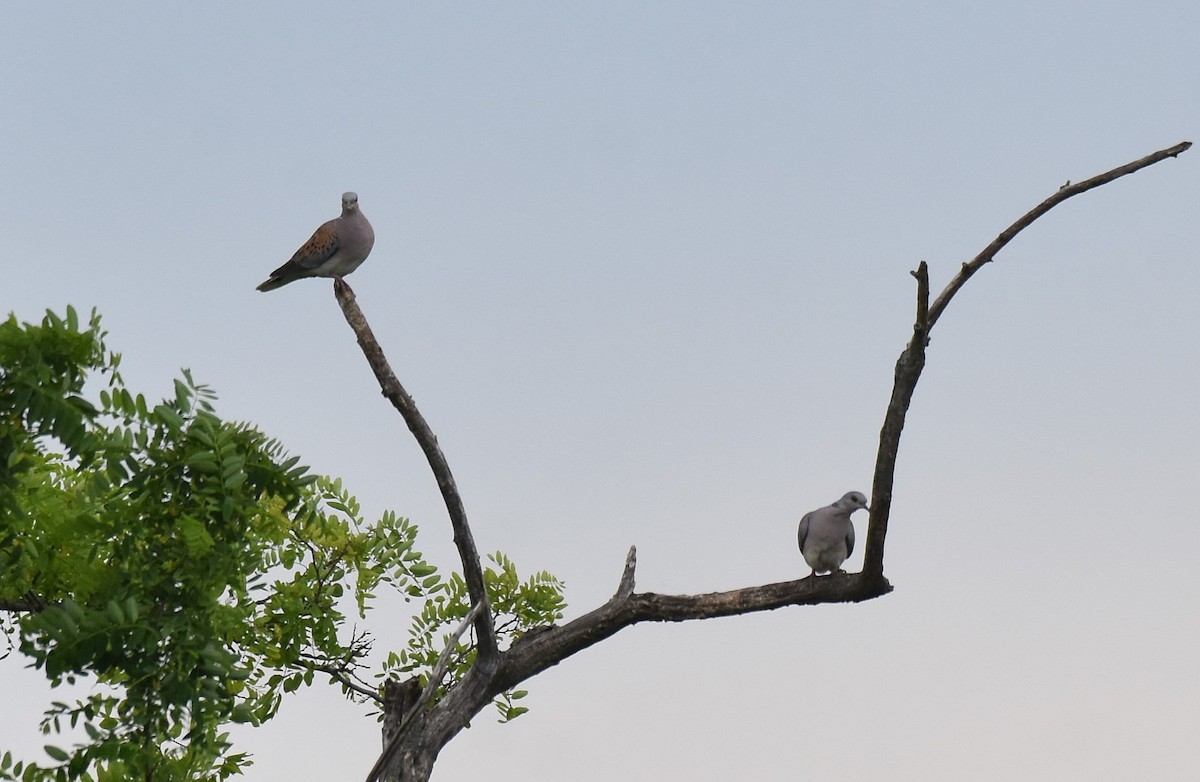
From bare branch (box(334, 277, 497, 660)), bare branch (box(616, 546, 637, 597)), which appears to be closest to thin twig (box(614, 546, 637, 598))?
bare branch (box(616, 546, 637, 597))

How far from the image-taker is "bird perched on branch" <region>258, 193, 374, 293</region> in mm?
10961

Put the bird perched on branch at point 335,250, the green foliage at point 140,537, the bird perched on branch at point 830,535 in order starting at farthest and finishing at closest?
1. the bird perched on branch at point 335,250
2. the bird perched on branch at point 830,535
3. the green foliage at point 140,537

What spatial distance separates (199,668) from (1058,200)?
6250mm

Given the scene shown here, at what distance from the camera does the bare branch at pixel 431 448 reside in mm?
9133

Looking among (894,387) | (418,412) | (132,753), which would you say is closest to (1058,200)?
(894,387)

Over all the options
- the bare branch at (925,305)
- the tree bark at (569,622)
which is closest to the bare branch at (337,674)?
the tree bark at (569,622)

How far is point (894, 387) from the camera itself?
8328 mm

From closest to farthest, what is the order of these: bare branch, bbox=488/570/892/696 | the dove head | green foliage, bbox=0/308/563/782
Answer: green foliage, bbox=0/308/563/782, bare branch, bbox=488/570/892/696, the dove head

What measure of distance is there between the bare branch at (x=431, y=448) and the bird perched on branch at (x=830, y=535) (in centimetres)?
271

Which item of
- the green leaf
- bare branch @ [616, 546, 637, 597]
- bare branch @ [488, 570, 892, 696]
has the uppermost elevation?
bare branch @ [616, 546, 637, 597]

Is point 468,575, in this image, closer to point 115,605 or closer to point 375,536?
point 375,536

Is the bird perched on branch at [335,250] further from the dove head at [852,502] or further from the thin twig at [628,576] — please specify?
the dove head at [852,502]

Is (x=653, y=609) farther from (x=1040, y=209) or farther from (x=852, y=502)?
(x=1040, y=209)

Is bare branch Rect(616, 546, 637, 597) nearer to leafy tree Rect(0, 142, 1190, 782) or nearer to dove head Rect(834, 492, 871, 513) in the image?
leafy tree Rect(0, 142, 1190, 782)
